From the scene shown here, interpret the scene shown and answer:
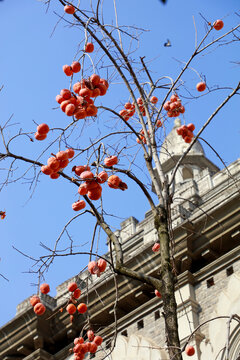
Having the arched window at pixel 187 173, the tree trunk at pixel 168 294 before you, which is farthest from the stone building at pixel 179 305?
the arched window at pixel 187 173

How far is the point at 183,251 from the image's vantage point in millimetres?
12102

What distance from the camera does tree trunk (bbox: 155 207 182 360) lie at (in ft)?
15.8

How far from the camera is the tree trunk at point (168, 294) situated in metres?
4.81

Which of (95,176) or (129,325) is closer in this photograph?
(95,176)

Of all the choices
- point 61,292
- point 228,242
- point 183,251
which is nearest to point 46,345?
point 61,292

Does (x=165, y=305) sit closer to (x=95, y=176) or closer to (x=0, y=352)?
(x=95, y=176)

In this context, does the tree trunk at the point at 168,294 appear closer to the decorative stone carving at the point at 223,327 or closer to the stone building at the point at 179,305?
the stone building at the point at 179,305

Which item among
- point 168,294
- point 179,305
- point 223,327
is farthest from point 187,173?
point 168,294

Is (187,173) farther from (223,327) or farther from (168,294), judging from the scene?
(168,294)

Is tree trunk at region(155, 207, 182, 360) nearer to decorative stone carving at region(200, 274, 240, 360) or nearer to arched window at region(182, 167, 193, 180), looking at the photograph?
decorative stone carving at region(200, 274, 240, 360)

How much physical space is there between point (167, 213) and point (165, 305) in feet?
3.28

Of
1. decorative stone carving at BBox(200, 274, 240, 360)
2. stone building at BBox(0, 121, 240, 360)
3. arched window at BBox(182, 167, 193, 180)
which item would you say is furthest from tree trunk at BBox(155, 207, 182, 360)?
arched window at BBox(182, 167, 193, 180)

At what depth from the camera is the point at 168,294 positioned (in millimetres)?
5141

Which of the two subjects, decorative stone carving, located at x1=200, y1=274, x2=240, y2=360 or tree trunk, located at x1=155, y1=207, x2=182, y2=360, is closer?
tree trunk, located at x1=155, y1=207, x2=182, y2=360
